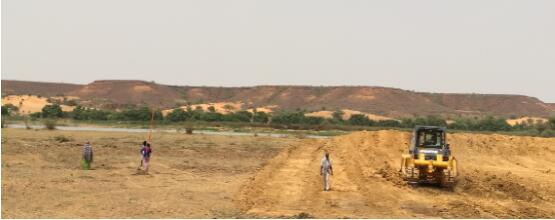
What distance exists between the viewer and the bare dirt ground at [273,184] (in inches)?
746

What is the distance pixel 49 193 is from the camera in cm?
2152

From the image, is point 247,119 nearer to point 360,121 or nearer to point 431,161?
point 360,121

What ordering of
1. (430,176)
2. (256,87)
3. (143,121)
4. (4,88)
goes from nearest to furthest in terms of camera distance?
1. (430,176)
2. (143,121)
3. (4,88)
4. (256,87)

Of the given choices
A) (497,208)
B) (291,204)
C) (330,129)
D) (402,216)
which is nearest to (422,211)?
(402,216)

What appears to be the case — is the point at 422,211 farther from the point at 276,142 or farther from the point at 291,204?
the point at 276,142

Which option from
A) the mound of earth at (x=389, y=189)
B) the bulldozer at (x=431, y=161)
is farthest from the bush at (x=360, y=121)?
the bulldozer at (x=431, y=161)

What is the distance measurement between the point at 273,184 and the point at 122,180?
643cm

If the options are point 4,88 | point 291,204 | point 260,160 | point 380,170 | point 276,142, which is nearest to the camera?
point 291,204

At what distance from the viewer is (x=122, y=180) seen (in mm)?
25766

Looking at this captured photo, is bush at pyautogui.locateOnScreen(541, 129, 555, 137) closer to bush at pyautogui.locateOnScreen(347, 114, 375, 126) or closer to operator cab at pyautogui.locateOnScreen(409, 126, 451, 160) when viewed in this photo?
bush at pyautogui.locateOnScreen(347, 114, 375, 126)

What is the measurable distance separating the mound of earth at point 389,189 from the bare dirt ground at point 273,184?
4 cm

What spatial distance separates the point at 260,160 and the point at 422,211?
20265 millimetres

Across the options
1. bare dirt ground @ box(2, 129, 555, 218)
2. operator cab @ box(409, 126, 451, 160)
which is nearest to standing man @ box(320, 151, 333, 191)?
bare dirt ground @ box(2, 129, 555, 218)

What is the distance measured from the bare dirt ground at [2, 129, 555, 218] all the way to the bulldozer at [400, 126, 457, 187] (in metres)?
0.56
